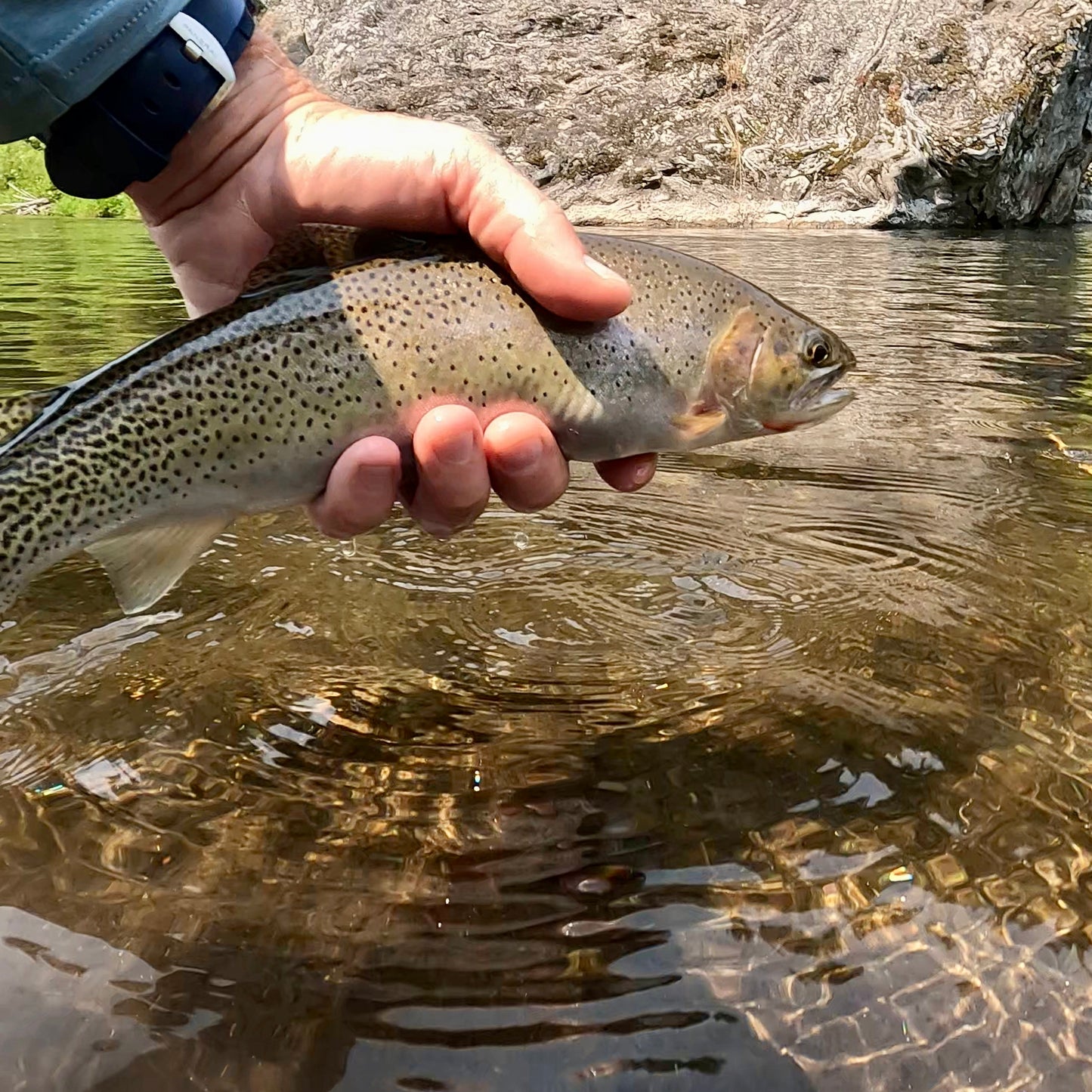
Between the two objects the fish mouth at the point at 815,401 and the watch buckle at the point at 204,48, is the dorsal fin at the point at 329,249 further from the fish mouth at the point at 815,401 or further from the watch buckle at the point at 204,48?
the fish mouth at the point at 815,401

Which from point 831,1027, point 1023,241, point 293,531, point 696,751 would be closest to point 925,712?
point 696,751

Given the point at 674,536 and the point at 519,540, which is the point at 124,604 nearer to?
the point at 519,540

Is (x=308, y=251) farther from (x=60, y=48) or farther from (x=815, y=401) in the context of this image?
(x=815, y=401)

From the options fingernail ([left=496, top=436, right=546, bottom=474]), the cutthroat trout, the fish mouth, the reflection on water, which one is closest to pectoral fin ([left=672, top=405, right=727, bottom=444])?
the cutthroat trout

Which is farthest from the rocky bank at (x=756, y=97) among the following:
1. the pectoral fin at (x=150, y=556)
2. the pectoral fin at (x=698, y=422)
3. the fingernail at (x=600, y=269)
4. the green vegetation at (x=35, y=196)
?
the pectoral fin at (x=150, y=556)

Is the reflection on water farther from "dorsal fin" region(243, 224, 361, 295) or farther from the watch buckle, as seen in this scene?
the watch buckle

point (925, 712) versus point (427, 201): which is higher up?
point (427, 201)
